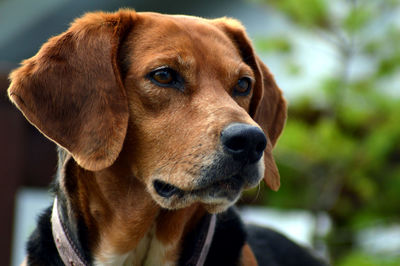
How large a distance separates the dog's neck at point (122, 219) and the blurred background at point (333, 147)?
354 cm

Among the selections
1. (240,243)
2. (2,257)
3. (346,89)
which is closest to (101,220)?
(240,243)

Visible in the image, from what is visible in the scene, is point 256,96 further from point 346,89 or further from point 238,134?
point 346,89

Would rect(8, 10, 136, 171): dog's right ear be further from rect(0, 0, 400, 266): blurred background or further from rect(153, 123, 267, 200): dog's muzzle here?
rect(0, 0, 400, 266): blurred background

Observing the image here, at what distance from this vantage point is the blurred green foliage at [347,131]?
22.1ft

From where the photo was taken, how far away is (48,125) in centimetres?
311

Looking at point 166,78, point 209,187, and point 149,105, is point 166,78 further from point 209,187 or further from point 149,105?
point 209,187

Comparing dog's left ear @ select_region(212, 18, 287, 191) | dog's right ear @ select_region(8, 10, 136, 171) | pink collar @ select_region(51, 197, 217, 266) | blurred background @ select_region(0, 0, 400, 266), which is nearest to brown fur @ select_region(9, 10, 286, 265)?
dog's right ear @ select_region(8, 10, 136, 171)

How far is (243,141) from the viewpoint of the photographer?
2.83 m

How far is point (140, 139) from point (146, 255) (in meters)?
0.60

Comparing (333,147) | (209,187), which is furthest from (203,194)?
(333,147)

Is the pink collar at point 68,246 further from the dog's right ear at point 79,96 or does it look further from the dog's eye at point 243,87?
the dog's eye at point 243,87

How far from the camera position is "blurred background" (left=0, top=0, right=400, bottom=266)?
6.68m

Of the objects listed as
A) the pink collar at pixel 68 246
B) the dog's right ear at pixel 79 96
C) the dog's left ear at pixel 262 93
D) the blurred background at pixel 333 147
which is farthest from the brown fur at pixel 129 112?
the blurred background at pixel 333 147

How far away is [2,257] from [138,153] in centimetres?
390
